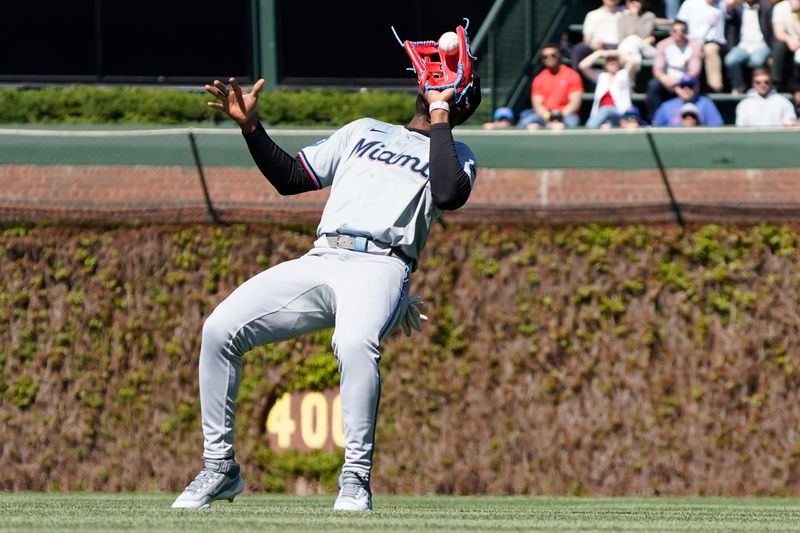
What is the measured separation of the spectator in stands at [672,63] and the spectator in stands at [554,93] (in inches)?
24.5

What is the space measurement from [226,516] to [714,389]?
511 centimetres

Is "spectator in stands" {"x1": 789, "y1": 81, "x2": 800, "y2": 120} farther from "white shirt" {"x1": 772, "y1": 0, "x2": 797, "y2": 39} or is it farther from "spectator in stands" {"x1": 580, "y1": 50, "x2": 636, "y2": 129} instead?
"spectator in stands" {"x1": 580, "y1": 50, "x2": 636, "y2": 129}

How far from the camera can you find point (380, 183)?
17.9 feet

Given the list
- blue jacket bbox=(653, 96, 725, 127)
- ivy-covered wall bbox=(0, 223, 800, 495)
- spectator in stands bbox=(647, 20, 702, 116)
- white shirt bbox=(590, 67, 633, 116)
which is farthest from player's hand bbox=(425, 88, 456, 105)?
spectator in stands bbox=(647, 20, 702, 116)

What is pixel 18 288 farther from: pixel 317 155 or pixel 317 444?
pixel 317 155

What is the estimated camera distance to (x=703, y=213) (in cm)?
927

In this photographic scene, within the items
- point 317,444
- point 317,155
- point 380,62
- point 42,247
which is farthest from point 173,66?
point 317,155

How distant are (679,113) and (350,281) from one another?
6.69 m

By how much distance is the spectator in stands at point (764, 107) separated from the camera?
1151cm

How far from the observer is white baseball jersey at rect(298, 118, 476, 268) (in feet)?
17.7

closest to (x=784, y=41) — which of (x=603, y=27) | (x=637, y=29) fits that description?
(x=637, y=29)

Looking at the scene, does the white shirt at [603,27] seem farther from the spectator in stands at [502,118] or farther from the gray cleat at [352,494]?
the gray cleat at [352,494]

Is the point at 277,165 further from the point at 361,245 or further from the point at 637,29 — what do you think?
the point at 637,29

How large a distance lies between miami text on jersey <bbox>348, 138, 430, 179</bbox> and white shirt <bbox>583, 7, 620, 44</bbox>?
7.27m
